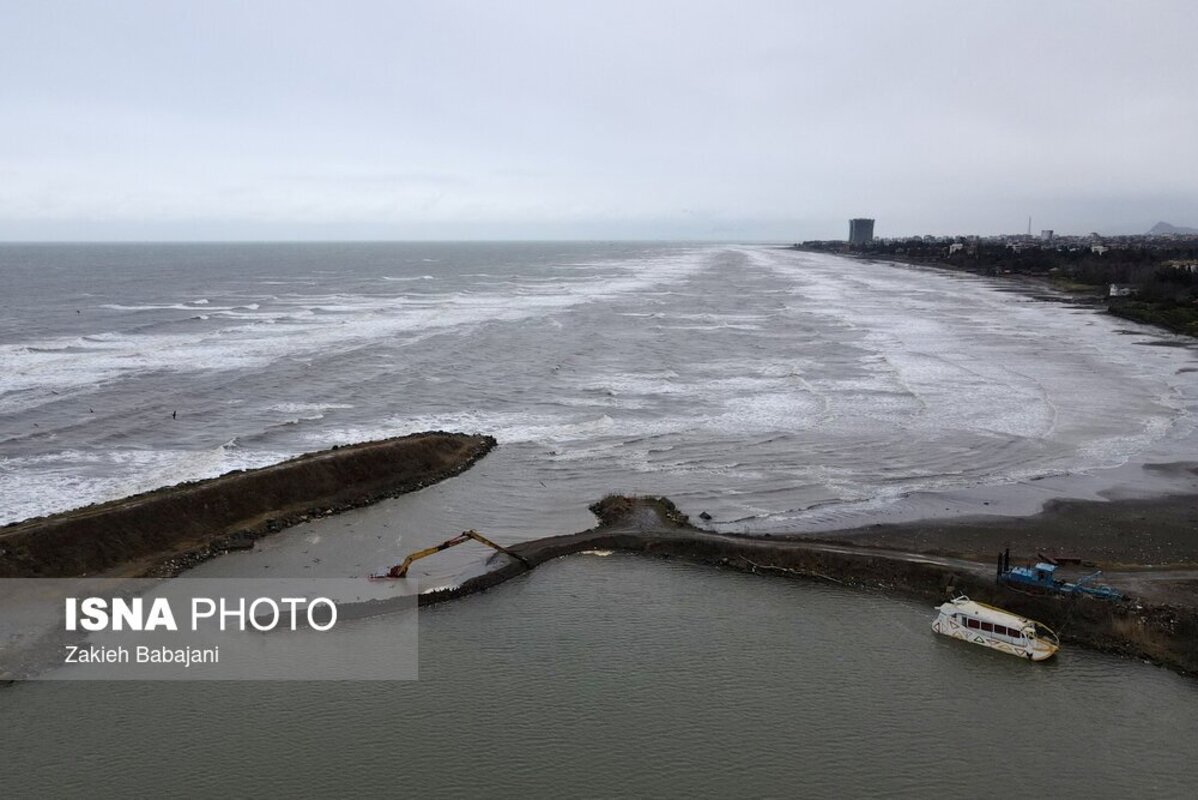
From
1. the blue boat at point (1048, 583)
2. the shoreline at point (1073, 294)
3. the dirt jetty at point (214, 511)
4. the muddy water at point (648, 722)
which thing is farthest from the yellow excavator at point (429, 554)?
the shoreline at point (1073, 294)

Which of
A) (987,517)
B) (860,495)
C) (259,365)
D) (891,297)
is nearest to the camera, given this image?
(987,517)

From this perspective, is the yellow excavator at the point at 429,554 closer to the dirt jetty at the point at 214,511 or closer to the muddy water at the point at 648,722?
the muddy water at the point at 648,722

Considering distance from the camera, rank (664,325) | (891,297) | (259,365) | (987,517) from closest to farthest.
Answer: (987,517) < (259,365) < (664,325) < (891,297)

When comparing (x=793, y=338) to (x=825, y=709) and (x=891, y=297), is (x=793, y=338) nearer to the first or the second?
(x=891, y=297)

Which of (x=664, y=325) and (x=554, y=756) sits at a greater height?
(x=664, y=325)

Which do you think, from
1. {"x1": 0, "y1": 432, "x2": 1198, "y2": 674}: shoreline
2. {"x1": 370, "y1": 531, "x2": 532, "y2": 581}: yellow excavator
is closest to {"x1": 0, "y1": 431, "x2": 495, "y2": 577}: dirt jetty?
{"x1": 0, "y1": 432, "x2": 1198, "y2": 674}: shoreline

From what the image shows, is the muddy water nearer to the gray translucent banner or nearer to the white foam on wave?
the gray translucent banner

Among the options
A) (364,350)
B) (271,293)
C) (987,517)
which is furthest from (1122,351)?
(271,293)
